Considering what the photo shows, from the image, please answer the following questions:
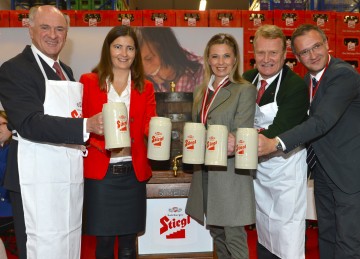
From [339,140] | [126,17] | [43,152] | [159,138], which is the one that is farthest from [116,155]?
[126,17]

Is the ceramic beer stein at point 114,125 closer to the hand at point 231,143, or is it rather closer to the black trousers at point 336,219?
the hand at point 231,143

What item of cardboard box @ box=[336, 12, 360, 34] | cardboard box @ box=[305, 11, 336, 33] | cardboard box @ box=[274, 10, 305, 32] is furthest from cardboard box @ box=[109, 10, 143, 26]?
cardboard box @ box=[336, 12, 360, 34]

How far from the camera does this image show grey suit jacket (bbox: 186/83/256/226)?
2.19m

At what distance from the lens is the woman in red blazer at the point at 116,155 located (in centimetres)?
224

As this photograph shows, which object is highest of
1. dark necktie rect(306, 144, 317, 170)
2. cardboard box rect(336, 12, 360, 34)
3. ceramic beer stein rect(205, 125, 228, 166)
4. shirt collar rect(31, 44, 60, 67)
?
cardboard box rect(336, 12, 360, 34)

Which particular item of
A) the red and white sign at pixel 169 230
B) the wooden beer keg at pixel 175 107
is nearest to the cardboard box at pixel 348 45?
the wooden beer keg at pixel 175 107

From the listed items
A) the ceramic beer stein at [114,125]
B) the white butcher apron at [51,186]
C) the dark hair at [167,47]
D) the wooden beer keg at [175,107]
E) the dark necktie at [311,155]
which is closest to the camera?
the ceramic beer stein at [114,125]

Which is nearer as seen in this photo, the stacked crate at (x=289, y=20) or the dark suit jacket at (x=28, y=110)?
the dark suit jacket at (x=28, y=110)

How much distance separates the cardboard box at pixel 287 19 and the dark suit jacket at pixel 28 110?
4.21 meters

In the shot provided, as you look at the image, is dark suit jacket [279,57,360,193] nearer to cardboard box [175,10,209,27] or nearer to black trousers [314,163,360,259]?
black trousers [314,163,360,259]

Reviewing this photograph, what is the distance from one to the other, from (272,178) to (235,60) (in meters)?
0.69

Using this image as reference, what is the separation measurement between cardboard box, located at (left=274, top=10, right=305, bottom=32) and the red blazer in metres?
3.67

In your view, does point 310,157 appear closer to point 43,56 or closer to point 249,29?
point 43,56

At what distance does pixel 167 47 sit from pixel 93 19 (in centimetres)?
104
